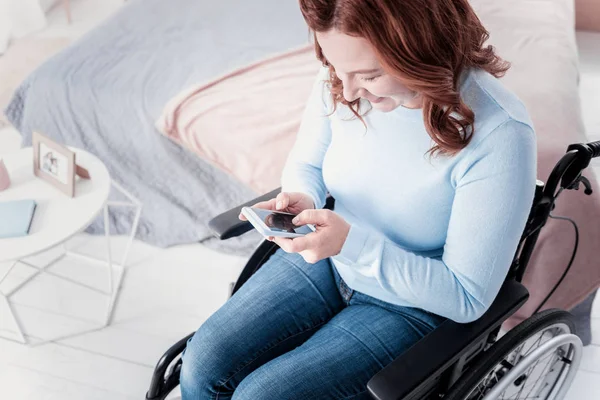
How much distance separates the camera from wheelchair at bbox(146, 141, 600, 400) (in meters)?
0.91

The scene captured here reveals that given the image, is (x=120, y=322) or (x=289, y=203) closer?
(x=289, y=203)

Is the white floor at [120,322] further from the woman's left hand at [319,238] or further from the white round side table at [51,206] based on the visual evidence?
the woman's left hand at [319,238]

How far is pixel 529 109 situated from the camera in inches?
66.2

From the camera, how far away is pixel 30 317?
1798 mm

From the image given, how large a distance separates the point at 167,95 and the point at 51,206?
50cm

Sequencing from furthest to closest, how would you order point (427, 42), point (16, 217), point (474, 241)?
point (16, 217) < point (474, 241) < point (427, 42)

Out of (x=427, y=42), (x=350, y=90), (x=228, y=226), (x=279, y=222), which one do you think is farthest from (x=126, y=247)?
(x=427, y=42)

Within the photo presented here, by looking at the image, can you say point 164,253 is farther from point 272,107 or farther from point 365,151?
point 365,151

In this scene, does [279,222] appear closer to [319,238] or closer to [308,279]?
[319,238]

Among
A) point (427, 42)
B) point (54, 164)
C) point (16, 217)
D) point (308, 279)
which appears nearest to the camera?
point (427, 42)

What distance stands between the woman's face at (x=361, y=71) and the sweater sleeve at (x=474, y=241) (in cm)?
16

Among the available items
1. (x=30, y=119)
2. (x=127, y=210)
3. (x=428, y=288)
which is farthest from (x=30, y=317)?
(x=428, y=288)

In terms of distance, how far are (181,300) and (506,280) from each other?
108 cm

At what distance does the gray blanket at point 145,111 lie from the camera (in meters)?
1.83
